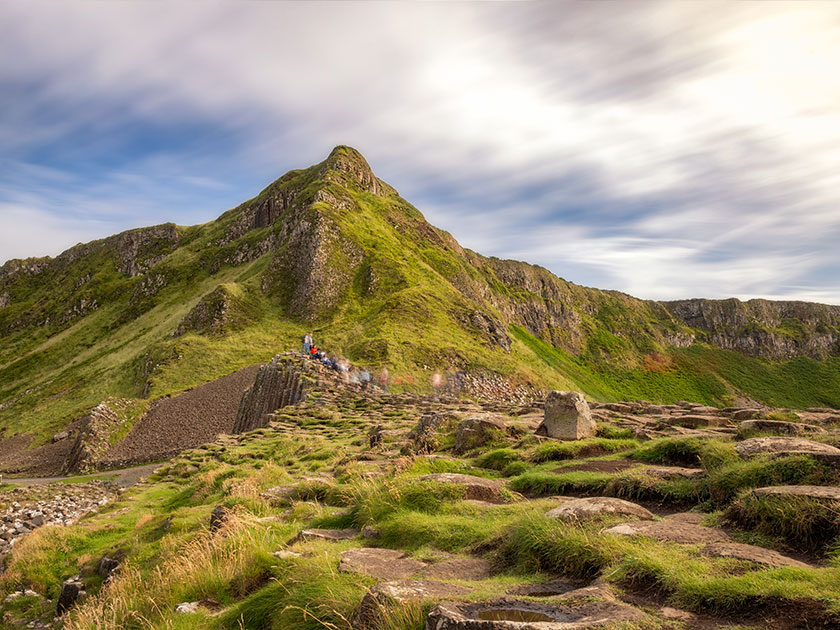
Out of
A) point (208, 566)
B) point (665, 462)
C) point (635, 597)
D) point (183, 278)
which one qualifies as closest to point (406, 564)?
point (635, 597)

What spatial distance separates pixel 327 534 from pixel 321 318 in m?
68.5

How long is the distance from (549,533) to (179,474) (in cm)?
2374

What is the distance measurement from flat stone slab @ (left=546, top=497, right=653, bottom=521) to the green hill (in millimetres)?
40880

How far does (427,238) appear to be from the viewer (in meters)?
117

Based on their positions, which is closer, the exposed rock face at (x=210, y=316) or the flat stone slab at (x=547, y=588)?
the flat stone slab at (x=547, y=588)

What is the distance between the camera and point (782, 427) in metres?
12.1

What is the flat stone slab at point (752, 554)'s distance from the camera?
5260 mm

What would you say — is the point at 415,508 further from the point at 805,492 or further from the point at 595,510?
the point at 805,492

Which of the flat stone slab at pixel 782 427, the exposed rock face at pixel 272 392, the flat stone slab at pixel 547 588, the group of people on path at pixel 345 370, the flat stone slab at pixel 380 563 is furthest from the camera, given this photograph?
the group of people on path at pixel 345 370

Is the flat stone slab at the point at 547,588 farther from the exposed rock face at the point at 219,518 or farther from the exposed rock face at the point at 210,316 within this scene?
the exposed rock face at the point at 210,316

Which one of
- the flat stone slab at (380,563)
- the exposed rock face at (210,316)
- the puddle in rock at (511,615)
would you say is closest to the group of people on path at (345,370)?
the flat stone slab at (380,563)

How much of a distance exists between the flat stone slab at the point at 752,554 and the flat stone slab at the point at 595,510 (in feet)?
5.20

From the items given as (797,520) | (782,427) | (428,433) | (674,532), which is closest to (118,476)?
(428,433)

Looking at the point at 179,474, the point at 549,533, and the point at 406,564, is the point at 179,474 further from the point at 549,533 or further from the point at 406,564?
the point at 549,533
